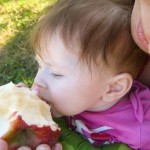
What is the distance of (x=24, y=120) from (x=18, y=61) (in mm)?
1241

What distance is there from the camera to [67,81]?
153 centimetres

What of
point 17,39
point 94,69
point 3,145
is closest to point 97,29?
point 94,69

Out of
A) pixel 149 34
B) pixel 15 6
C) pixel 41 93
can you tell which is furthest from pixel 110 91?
pixel 15 6

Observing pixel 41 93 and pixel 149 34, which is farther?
pixel 41 93

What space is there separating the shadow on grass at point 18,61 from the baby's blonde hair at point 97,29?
3.21 feet

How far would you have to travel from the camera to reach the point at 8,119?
4.60 ft

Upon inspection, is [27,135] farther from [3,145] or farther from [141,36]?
[141,36]

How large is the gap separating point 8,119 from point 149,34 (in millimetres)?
513

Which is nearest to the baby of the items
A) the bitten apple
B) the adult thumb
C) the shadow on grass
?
the bitten apple

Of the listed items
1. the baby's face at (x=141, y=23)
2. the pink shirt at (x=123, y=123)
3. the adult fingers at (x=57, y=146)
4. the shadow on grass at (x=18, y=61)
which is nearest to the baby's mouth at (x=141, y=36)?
the baby's face at (x=141, y=23)

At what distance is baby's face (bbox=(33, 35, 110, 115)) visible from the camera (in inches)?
59.1

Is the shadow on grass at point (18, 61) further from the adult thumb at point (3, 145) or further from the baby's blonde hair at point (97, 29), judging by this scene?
the adult thumb at point (3, 145)

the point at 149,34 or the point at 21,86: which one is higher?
the point at 149,34

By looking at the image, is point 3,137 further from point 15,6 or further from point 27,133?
point 15,6
